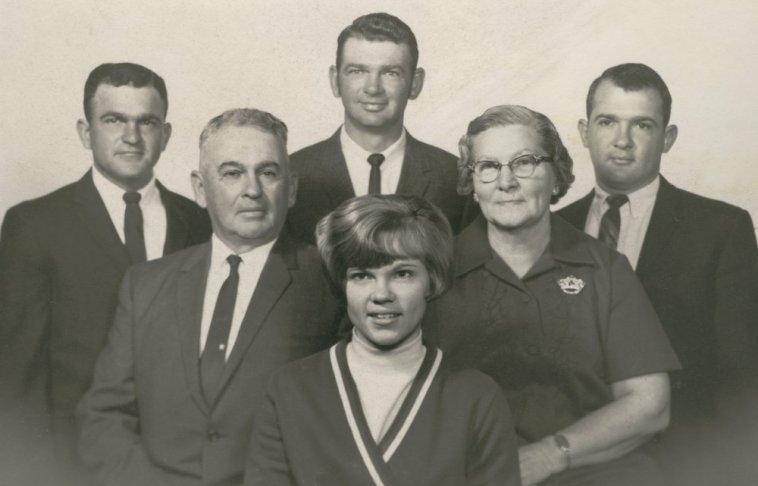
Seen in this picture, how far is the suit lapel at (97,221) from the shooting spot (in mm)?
4191

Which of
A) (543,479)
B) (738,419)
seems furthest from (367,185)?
(738,419)

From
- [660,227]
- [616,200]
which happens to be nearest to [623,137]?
[616,200]

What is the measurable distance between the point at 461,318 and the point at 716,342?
0.99m

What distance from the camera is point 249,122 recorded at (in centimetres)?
415

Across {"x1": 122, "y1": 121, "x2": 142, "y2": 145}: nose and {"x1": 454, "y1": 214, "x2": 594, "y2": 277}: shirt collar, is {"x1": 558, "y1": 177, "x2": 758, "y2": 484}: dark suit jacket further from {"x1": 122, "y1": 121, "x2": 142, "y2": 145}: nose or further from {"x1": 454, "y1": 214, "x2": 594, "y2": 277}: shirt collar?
{"x1": 122, "y1": 121, "x2": 142, "y2": 145}: nose

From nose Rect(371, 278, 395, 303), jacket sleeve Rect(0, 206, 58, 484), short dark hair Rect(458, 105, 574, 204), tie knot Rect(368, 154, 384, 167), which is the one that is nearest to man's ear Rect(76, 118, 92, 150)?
jacket sleeve Rect(0, 206, 58, 484)

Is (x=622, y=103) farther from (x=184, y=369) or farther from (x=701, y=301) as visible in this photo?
(x=184, y=369)

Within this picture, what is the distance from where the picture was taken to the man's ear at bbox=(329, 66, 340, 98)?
4281 mm

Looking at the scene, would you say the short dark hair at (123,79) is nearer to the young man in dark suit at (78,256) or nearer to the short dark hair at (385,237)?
the young man in dark suit at (78,256)

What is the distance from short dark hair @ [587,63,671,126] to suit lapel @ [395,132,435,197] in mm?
646

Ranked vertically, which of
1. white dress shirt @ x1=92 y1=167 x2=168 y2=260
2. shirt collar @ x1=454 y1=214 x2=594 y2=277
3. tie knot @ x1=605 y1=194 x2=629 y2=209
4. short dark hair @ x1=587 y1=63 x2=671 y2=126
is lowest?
shirt collar @ x1=454 y1=214 x2=594 y2=277

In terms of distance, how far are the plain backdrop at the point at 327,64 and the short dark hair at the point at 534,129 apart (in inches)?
6.1

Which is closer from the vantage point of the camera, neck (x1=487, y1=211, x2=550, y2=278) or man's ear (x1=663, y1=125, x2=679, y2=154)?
neck (x1=487, y1=211, x2=550, y2=278)

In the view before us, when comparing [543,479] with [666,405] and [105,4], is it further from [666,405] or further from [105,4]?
[105,4]
